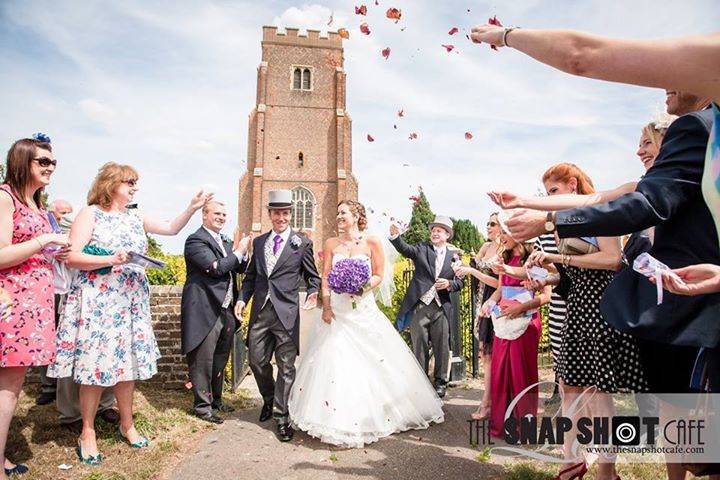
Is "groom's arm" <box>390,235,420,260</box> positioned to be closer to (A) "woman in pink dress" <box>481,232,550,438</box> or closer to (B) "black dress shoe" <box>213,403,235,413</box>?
(A) "woman in pink dress" <box>481,232,550,438</box>

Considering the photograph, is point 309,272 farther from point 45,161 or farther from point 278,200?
point 45,161

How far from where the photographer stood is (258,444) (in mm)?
4379

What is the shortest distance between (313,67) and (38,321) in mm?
34901

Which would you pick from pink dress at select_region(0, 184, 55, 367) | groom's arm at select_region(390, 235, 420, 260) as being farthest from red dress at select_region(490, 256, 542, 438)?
pink dress at select_region(0, 184, 55, 367)

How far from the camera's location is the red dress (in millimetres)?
4477

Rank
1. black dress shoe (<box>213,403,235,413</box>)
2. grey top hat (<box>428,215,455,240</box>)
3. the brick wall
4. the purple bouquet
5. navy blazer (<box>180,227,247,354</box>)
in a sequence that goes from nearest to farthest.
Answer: the purple bouquet < navy blazer (<box>180,227,247,354</box>) < black dress shoe (<box>213,403,235,413</box>) < the brick wall < grey top hat (<box>428,215,455,240</box>)

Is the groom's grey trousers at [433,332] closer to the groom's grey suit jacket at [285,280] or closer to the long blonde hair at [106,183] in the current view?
the groom's grey suit jacket at [285,280]

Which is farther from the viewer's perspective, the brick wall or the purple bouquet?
the brick wall

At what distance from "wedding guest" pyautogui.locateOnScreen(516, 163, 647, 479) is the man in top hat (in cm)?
308

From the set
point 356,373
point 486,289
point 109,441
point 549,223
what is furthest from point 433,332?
point 549,223

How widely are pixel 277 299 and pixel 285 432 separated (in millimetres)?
1442

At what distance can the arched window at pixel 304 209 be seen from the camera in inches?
1335

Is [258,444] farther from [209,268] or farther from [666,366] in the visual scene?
[666,366]

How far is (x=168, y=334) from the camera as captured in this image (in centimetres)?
609
